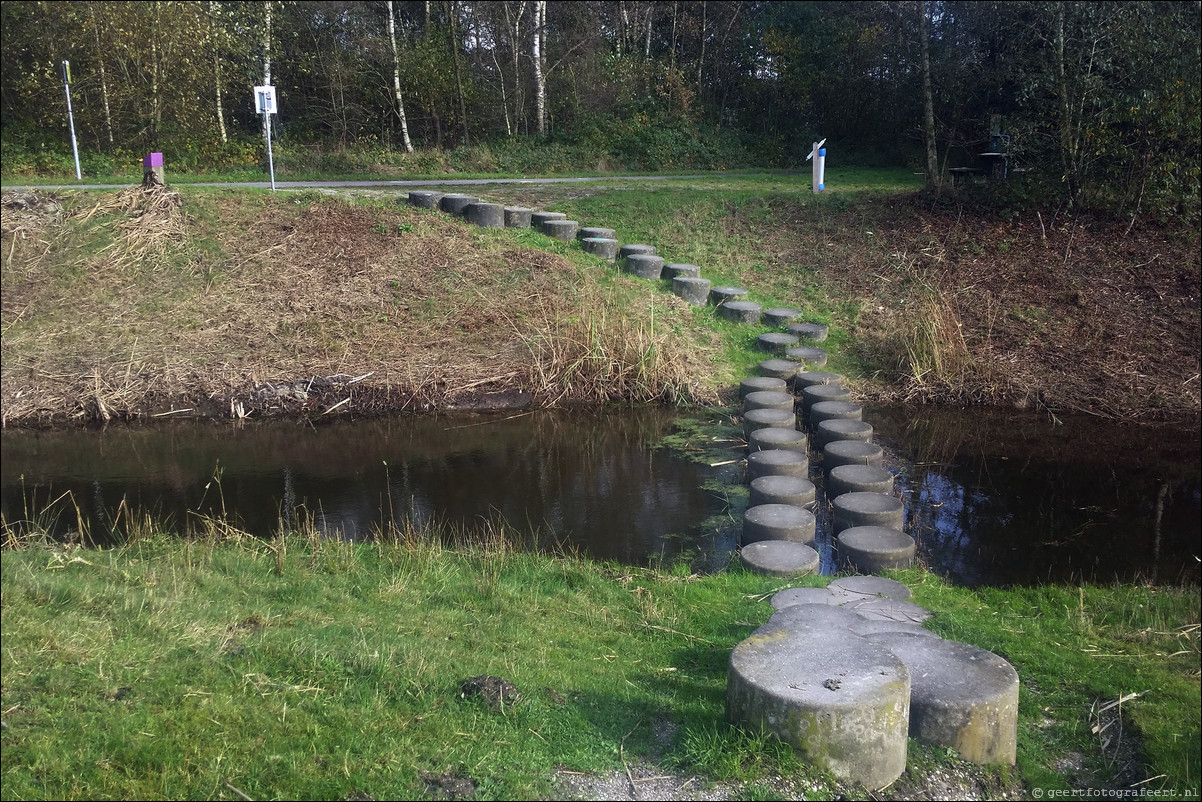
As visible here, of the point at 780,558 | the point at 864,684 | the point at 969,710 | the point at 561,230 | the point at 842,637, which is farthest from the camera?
the point at 561,230

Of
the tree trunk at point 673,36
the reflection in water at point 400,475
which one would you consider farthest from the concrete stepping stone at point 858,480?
the tree trunk at point 673,36

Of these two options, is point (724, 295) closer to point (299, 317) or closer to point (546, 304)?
point (546, 304)

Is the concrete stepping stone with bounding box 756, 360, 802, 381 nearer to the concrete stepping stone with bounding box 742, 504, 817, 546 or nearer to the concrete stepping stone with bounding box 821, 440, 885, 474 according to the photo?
the concrete stepping stone with bounding box 821, 440, 885, 474

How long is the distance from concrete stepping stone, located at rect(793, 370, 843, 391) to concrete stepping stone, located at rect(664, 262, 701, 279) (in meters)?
2.95

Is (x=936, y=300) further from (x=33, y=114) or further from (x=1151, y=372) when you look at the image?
(x=33, y=114)

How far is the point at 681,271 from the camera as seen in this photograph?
1378cm

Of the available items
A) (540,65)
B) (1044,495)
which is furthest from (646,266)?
(540,65)

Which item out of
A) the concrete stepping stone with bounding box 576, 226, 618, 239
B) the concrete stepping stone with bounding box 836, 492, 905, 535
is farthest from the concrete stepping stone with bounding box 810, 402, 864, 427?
the concrete stepping stone with bounding box 576, 226, 618, 239

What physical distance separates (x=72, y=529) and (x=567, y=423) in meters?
5.10

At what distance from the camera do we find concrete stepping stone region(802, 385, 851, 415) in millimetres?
10461

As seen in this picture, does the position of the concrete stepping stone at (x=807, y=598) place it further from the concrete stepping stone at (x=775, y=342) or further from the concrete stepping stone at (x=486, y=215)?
the concrete stepping stone at (x=486, y=215)

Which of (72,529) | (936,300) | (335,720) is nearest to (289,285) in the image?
(72,529)

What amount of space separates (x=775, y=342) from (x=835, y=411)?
2593 mm

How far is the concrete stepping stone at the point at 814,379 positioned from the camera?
1105 cm
